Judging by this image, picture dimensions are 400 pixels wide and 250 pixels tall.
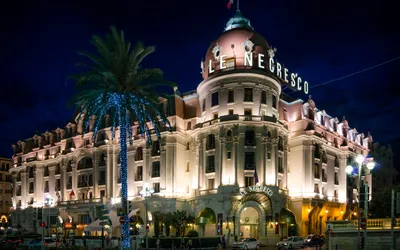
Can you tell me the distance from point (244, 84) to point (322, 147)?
20533 millimetres

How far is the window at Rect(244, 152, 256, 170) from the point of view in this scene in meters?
63.1

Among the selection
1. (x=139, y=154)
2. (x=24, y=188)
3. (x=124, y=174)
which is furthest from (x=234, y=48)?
(x=24, y=188)

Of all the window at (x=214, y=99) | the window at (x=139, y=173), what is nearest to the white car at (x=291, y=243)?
the window at (x=214, y=99)

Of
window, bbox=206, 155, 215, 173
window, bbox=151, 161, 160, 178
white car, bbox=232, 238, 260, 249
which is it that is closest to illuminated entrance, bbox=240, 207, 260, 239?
window, bbox=206, 155, 215, 173

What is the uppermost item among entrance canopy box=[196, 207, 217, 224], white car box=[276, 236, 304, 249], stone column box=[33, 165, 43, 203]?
stone column box=[33, 165, 43, 203]

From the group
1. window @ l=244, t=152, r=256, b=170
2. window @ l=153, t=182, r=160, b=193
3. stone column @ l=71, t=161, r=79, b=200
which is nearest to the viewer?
window @ l=244, t=152, r=256, b=170

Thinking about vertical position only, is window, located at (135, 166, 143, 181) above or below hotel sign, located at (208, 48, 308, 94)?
below

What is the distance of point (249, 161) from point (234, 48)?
18009mm

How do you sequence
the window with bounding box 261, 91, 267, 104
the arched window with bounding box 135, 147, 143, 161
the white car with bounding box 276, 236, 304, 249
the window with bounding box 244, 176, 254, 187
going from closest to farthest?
the white car with bounding box 276, 236, 304, 249, the window with bounding box 244, 176, 254, 187, the window with bounding box 261, 91, 267, 104, the arched window with bounding box 135, 147, 143, 161

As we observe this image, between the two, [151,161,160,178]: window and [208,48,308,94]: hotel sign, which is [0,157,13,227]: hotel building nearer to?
[151,161,160,178]: window

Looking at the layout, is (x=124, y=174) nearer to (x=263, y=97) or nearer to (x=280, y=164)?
(x=263, y=97)

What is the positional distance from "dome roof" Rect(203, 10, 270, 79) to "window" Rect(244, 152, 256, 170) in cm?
1321

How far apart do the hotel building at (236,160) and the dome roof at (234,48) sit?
0.54 feet

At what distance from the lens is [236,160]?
6316cm
